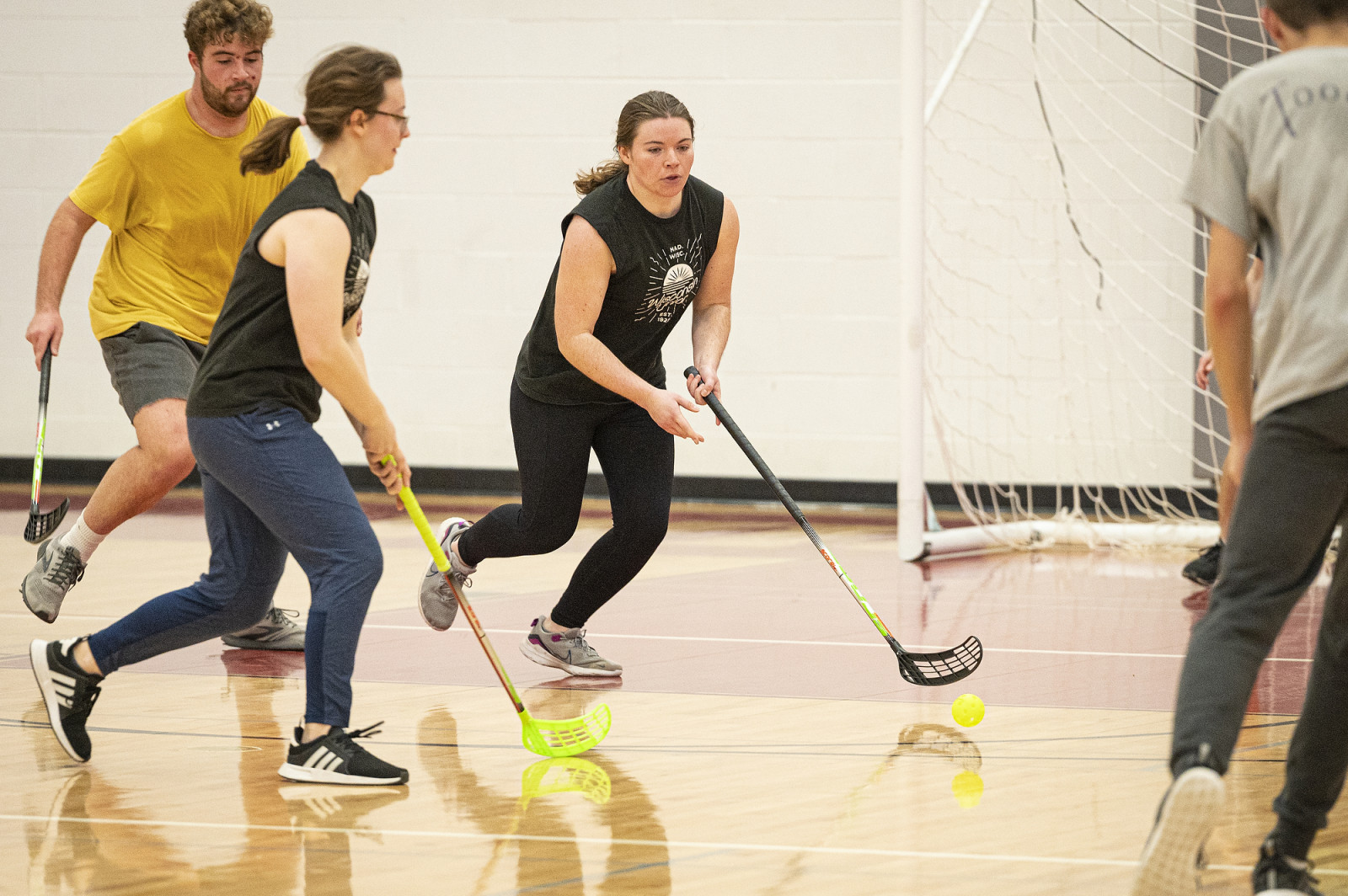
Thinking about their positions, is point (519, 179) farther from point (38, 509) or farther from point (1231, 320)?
point (1231, 320)

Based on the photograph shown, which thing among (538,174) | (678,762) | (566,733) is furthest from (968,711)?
(538,174)

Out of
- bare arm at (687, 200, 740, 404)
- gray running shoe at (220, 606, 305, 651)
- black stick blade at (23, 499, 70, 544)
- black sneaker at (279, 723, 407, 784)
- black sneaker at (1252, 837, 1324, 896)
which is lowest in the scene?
gray running shoe at (220, 606, 305, 651)

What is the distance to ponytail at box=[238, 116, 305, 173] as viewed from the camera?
286 centimetres

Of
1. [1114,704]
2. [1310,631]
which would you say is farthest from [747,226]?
[1114,704]

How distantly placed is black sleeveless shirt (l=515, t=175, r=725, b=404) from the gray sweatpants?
5.82 feet

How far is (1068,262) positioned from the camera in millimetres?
6980

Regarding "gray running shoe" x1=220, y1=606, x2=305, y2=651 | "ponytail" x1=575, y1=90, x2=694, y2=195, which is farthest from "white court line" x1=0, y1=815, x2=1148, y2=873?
"ponytail" x1=575, y1=90, x2=694, y2=195

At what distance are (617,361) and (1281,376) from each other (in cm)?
175

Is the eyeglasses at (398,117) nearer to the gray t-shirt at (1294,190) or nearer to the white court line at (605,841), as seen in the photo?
the white court line at (605,841)

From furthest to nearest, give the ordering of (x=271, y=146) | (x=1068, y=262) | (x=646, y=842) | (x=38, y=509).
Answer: (x=1068, y=262) < (x=38, y=509) < (x=271, y=146) < (x=646, y=842)

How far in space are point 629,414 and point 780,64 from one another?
398cm

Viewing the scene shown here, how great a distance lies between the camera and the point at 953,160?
7094 millimetres

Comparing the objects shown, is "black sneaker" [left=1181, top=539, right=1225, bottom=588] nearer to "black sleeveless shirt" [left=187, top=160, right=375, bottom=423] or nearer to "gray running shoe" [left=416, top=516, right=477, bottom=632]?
"gray running shoe" [left=416, top=516, right=477, bottom=632]

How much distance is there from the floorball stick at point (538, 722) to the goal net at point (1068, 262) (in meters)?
3.95
